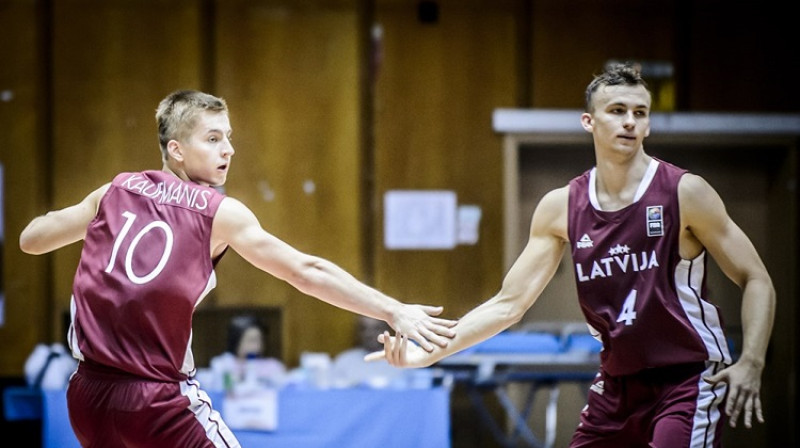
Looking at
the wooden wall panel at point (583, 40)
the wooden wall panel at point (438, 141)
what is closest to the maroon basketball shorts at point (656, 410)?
the wooden wall panel at point (438, 141)

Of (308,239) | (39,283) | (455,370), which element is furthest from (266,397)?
(39,283)

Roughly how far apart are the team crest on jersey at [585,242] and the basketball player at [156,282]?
2.59 feet

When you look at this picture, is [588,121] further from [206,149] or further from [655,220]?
[206,149]

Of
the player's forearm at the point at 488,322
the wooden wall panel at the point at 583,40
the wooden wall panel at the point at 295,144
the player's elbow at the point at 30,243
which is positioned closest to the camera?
the player's elbow at the point at 30,243

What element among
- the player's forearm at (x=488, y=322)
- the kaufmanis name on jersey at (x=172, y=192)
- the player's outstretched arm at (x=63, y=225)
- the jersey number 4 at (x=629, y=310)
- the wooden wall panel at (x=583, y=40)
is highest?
the wooden wall panel at (x=583, y=40)

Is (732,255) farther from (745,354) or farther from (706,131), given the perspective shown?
(706,131)

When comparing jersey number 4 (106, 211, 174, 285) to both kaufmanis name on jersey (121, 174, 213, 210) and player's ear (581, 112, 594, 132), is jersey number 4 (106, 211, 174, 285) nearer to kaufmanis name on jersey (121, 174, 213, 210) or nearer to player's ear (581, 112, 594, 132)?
kaufmanis name on jersey (121, 174, 213, 210)

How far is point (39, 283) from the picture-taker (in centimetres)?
833

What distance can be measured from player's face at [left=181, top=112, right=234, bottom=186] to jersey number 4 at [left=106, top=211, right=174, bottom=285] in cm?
33

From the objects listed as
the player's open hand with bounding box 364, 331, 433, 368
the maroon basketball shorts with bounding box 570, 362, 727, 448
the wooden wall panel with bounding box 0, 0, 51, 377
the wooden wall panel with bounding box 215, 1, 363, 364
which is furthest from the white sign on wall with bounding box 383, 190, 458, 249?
the maroon basketball shorts with bounding box 570, 362, 727, 448

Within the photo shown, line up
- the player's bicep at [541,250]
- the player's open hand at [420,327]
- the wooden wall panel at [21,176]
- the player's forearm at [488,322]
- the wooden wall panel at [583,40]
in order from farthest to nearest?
the wooden wall panel at [583,40]
the wooden wall panel at [21,176]
the player's forearm at [488,322]
the player's bicep at [541,250]
the player's open hand at [420,327]

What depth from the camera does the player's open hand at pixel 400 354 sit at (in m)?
4.09

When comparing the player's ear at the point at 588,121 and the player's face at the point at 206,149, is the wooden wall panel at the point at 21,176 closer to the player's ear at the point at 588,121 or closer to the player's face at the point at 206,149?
the player's face at the point at 206,149

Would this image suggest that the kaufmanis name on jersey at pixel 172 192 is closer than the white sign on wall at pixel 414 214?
Yes
